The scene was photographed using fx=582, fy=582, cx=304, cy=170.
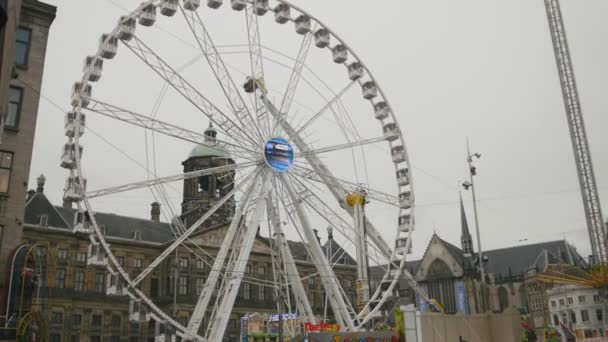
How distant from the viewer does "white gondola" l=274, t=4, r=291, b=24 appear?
1277 inches

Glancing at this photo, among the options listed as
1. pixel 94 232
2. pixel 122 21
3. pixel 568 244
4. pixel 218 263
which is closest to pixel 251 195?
pixel 218 263

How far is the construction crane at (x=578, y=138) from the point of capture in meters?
49.6

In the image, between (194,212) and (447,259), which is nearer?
(194,212)

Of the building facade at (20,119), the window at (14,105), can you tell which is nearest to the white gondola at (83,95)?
the building facade at (20,119)

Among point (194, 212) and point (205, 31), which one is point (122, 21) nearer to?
point (205, 31)

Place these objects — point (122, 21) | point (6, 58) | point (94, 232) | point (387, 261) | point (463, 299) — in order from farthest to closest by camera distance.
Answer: point (463, 299) < point (387, 261) < point (122, 21) < point (94, 232) < point (6, 58)

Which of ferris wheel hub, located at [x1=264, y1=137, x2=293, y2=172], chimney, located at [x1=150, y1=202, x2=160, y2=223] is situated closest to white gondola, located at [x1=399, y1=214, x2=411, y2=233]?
ferris wheel hub, located at [x1=264, y1=137, x2=293, y2=172]

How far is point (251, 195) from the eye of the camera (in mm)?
28391

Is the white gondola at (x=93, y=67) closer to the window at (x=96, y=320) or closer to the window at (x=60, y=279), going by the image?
the window at (x=60, y=279)

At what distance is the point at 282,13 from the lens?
32.4m

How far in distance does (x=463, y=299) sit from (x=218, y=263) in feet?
249

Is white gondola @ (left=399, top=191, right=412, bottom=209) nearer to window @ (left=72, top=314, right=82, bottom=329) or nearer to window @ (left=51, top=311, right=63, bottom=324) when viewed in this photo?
window @ (left=51, top=311, right=63, bottom=324)

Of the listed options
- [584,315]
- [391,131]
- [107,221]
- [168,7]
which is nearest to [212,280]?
[168,7]

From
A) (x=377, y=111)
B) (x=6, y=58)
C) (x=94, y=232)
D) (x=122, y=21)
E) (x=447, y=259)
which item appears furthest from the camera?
(x=447, y=259)
